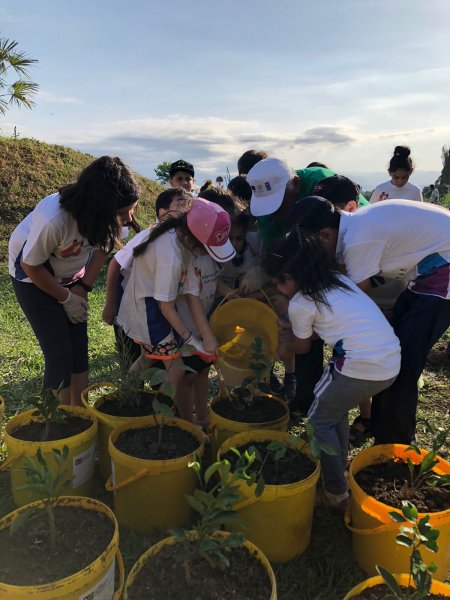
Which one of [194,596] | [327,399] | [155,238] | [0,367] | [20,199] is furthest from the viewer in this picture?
[20,199]

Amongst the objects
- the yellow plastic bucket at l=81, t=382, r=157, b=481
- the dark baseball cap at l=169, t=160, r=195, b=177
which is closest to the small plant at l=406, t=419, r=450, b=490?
the yellow plastic bucket at l=81, t=382, r=157, b=481

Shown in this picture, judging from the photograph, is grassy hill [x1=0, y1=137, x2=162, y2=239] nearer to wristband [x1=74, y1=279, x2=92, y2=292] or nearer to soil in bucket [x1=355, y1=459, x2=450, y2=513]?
wristband [x1=74, y1=279, x2=92, y2=292]

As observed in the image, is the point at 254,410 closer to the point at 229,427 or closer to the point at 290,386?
the point at 229,427

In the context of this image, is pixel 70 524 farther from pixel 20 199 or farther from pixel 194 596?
pixel 20 199

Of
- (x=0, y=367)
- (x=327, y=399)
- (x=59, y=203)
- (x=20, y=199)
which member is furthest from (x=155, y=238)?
(x=20, y=199)

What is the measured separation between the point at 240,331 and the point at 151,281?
1.89ft

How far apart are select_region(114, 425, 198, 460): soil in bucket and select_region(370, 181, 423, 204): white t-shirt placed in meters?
3.35

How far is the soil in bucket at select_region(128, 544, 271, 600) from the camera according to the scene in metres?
1.32

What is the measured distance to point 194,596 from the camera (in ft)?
4.31

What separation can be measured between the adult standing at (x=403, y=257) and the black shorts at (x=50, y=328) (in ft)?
4.03

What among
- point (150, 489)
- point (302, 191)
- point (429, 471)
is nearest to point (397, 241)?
point (302, 191)

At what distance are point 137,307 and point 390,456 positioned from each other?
1.35m

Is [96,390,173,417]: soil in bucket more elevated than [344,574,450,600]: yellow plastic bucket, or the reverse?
[96,390,173,417]: soil in bucket

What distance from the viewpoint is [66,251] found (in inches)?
86.4
